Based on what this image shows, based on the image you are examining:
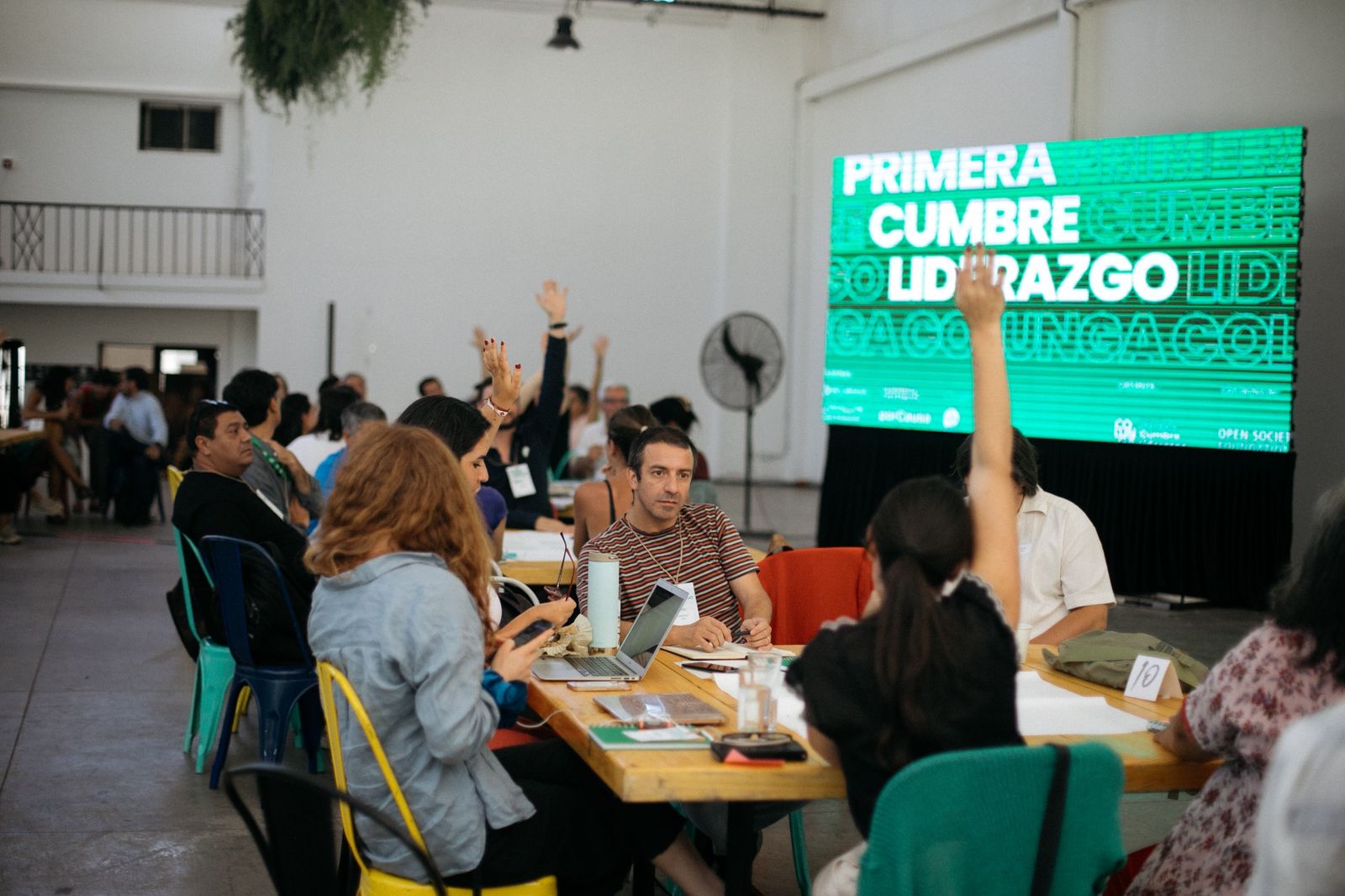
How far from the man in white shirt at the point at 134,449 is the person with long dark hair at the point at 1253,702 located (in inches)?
414

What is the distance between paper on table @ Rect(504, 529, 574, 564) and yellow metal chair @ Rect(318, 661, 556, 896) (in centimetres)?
213

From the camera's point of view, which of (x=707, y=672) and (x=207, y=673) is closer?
(x=707, y=672)

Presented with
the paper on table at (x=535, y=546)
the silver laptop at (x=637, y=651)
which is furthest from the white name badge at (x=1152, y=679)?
the paper on table at (x=535, y=546)

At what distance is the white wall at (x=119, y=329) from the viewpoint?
16141 millimetres

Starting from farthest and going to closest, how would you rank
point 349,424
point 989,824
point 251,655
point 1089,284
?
1. point 1089,284
2. point 349,424
3. point 251,655
4. point 989,824

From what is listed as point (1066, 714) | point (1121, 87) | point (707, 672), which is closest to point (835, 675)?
point (1066, 714)

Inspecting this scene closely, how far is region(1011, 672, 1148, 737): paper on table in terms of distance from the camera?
8.16 feet

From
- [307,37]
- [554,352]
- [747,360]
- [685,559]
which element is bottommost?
[685,559]

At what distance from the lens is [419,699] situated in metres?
2.20

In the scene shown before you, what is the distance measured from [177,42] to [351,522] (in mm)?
15366

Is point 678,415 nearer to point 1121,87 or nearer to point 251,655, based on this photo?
point 251,655

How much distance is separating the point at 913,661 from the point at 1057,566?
1945mm

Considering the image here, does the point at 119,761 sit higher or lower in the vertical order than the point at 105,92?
lower

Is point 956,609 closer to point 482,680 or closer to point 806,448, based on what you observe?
point 482,680
